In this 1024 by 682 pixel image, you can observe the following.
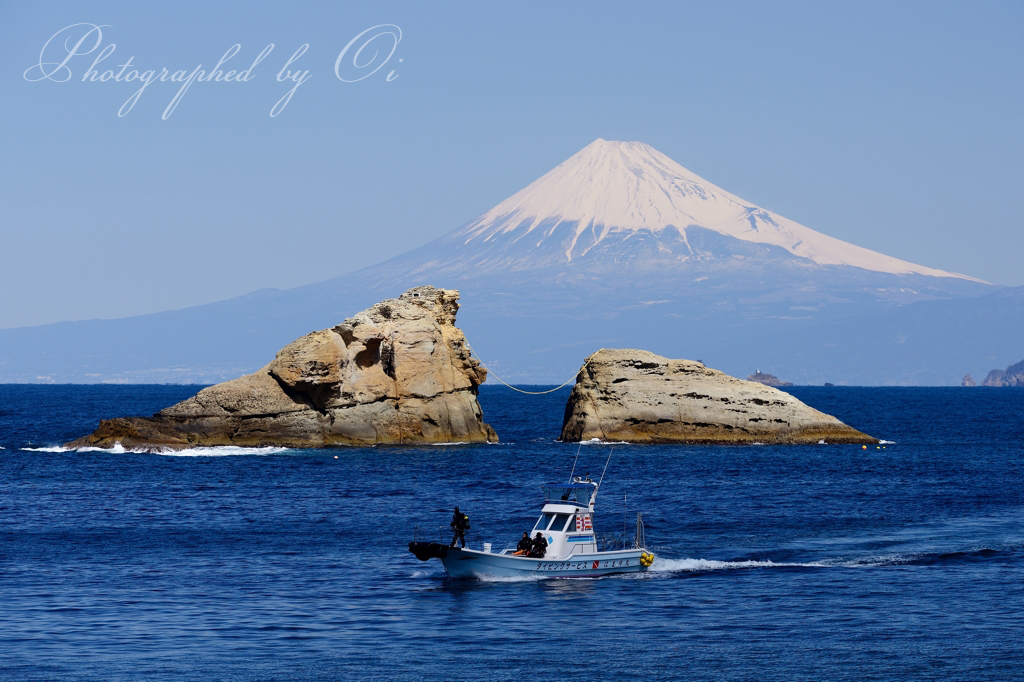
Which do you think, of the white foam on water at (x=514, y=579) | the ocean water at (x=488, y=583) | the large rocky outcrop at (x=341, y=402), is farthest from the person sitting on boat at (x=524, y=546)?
the large rocky outcrop at (x=341, y=402)

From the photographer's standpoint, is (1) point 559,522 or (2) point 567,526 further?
(1) point 559,522

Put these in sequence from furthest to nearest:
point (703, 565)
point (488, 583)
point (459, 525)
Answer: point (703, 565) < point (459, 525) < point (488, 583)

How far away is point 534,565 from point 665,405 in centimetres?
4937

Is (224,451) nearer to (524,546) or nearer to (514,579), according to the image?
(524,546)

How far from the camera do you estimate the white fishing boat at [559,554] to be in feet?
131

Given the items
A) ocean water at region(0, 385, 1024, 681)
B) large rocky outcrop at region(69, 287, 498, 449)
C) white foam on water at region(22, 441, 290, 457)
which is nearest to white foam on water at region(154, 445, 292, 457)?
white foam on water at region(22, 441, 290, 457)

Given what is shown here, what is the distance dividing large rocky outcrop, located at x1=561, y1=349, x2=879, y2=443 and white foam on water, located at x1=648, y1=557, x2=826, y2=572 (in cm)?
4522

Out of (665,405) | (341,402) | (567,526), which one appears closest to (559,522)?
(567,526)

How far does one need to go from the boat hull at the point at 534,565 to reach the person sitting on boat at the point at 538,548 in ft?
0.95

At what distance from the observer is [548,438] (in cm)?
10181

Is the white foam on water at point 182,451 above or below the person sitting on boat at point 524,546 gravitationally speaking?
above

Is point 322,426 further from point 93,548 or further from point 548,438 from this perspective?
point 93,548

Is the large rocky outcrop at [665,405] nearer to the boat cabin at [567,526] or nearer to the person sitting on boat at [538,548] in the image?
the boat cabin at [567,526]

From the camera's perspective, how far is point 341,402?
8425 cm
